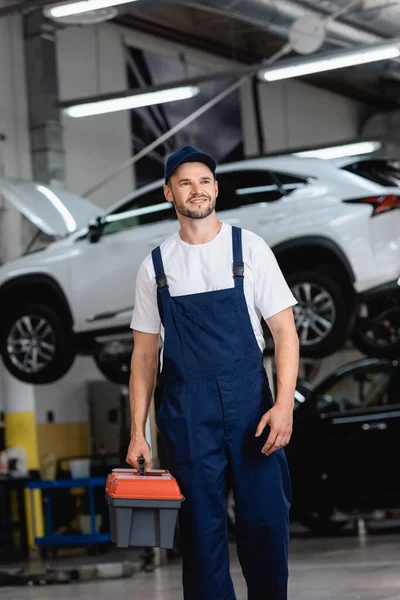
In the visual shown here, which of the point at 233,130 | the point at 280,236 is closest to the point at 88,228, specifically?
the point at 280,236

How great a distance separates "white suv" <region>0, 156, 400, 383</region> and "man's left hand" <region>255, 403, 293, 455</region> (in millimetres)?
5218

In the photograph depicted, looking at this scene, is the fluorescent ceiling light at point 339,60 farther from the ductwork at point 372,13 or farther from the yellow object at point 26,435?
the yellow object at point 26,435

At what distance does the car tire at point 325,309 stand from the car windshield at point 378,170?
0.78 m

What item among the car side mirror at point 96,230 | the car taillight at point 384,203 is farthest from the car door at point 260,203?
the car side mirror at point 96,230

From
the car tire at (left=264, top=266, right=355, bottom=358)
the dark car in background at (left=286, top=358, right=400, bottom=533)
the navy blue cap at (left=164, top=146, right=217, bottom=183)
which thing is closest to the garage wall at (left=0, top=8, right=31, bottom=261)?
the dark car in background at (left=286, top=358, right=400, bottom=533)

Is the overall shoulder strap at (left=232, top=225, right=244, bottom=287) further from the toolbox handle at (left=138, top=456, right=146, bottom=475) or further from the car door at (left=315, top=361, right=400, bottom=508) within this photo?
the car door at (left=315, top=361, right=400, bottom=508)

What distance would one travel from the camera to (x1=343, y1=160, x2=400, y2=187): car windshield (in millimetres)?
8328

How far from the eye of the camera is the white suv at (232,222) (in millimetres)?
8414

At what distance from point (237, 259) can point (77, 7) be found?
5705 millimetres

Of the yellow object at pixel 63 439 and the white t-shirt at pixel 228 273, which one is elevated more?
the white t-shirt at pixel 228 273

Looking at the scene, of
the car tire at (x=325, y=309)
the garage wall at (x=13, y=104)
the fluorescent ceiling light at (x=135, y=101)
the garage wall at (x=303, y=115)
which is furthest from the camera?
the garage wall at (x=303, y=115)

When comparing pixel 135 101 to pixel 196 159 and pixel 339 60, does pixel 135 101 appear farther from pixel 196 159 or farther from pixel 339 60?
pixel 196 159

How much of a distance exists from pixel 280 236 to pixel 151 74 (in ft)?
19.2

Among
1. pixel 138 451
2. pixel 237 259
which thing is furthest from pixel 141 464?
pixel 237 259
